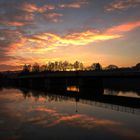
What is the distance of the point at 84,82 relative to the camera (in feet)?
387

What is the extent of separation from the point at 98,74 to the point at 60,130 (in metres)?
73.7

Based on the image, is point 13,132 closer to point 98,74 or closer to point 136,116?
point 136,116

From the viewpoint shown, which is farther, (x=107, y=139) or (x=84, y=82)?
(x=84, y=82)

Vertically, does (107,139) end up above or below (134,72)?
below

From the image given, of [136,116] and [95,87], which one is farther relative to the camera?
[95,87]

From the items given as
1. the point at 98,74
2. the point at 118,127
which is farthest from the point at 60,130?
the point at 98,74

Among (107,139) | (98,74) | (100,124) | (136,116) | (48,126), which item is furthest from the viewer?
(98,74)

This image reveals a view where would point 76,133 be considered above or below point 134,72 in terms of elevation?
below

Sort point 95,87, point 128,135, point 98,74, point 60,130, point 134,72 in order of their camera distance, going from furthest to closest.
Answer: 1. point 95,87
2. point 98,74
3. point 134,72
4. point 60,130
5. point 128,135

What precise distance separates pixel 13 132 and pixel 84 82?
9161cm

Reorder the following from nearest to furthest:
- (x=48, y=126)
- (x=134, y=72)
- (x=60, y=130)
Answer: (x=60, y=130), (x=48, y=126), (x=134, y=72)

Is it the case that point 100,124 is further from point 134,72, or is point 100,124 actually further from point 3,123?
point 134,72

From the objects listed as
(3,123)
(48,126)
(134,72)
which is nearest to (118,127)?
(48,126)

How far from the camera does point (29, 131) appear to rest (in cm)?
2773
